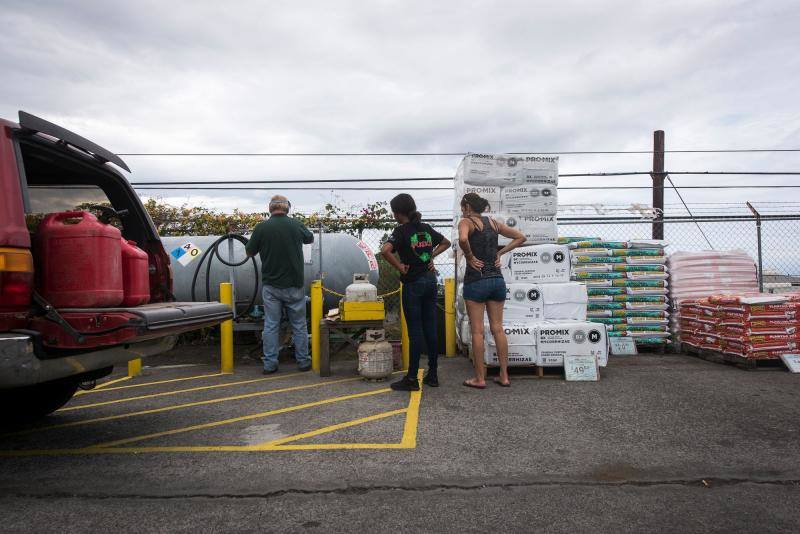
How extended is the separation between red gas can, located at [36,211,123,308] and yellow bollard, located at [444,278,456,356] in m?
4.93

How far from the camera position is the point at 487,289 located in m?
5.15

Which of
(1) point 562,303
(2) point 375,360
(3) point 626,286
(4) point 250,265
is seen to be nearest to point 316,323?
(2) point 375,360

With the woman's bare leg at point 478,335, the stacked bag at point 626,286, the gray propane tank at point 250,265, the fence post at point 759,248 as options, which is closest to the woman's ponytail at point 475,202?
the woman's bare leg at point 478,335

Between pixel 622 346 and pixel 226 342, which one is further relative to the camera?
pixel 622 346

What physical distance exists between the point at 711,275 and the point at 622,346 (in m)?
1.68

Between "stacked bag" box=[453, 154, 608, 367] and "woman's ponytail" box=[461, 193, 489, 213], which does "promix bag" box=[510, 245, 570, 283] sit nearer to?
"stacked bag" box=[453, 154, 608, 367]

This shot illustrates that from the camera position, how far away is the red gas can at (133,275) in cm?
360

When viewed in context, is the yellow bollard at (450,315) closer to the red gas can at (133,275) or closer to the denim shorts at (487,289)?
the denim shorts at (487,289)

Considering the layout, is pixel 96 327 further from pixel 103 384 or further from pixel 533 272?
pixel 533 272

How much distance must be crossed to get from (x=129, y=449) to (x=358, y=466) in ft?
5.52

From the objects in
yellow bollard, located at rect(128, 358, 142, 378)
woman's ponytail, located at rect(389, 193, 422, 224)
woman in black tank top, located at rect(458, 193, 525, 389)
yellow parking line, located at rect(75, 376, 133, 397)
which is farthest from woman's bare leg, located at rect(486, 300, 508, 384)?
yellow bollard, located at rect(128, 358, 142, 378)

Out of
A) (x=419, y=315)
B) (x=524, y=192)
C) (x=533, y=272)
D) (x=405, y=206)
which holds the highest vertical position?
(x=524, y=192)

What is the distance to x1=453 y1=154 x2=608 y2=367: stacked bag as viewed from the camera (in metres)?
5.71

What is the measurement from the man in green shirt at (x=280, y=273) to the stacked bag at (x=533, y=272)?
6.80ft
